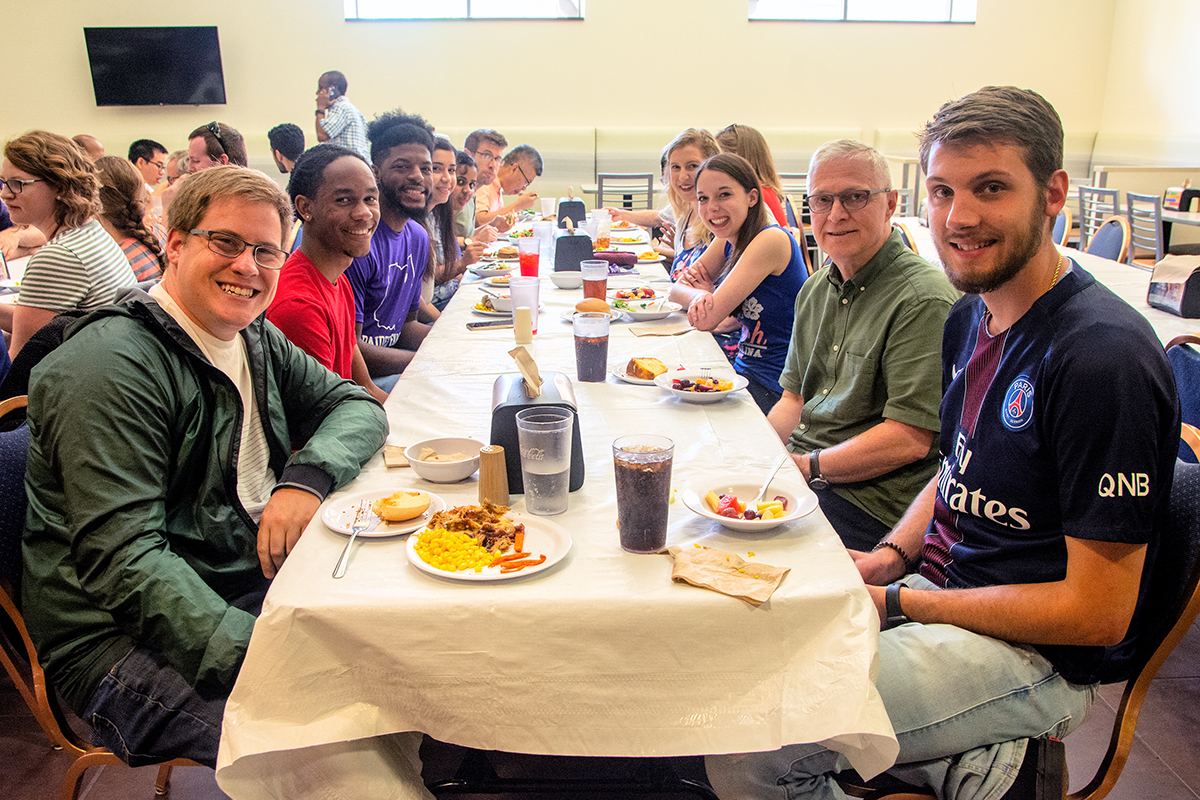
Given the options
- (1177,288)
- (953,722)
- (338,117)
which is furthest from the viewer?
(338,117)

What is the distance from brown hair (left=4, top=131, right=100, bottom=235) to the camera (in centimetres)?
261

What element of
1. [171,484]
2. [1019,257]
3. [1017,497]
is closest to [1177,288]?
[1019,257]

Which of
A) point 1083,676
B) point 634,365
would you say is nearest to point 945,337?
point 1083,676

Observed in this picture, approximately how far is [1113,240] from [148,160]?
7.22 meters

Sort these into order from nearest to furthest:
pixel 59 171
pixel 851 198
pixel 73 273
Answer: pixel 851 198, pixel 73 273, pixel 59 171

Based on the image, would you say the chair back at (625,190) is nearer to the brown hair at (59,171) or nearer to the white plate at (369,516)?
the brown hair at (59,171)

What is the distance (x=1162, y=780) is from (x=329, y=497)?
1859 mm

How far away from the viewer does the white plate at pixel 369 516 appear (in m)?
1.24

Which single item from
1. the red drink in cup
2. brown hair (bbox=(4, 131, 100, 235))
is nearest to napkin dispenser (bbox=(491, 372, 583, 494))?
the red drink in cup

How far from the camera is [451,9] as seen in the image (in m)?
8.91

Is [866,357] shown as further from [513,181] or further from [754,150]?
[513,181]

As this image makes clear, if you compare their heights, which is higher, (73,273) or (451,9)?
(451,9)

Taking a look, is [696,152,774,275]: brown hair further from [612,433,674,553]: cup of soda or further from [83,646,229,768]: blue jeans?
[83,646,229,768]: blue jeans

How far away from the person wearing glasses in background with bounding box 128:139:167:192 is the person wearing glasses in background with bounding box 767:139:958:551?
21.8 ft
